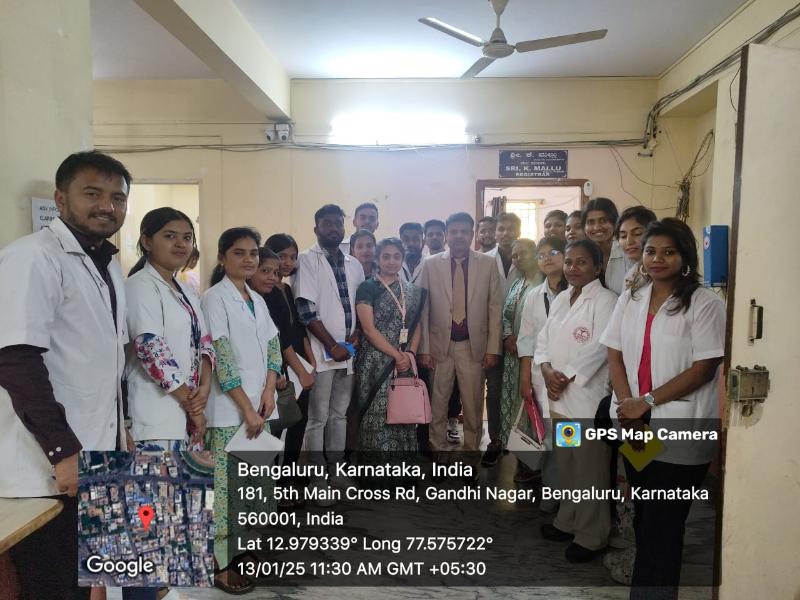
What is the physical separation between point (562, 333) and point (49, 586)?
2020 millimetres

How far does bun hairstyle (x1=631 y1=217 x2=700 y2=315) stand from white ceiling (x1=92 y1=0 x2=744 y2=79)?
8.51ft

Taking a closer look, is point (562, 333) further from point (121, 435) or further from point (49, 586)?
point (49, 586)

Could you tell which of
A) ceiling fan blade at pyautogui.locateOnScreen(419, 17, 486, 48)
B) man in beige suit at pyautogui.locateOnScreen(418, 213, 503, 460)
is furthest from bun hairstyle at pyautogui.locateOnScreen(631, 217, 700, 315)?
ceiling fan blade at pyautogui.locateOnScreen(419, 17, 486, 48)

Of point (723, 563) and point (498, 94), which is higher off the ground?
point (498, 94)

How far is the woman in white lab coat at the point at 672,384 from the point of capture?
1753 millimetres

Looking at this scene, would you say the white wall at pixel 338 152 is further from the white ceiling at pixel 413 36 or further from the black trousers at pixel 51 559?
the black trousers at pixel 51 559

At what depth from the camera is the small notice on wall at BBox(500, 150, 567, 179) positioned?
5.27 metres

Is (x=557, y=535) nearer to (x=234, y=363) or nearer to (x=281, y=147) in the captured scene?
(x=234, y=363)

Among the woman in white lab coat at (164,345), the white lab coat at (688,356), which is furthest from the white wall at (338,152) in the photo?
the white lab coat at (688,356)

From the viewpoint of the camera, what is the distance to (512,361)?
3139 mm

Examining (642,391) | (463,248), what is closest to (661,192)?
(463,248)

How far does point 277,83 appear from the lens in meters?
4.80

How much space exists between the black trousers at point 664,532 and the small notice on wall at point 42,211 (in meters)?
2.12

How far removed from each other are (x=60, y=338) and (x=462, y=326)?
7.30ft
